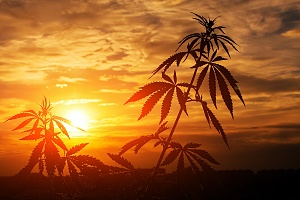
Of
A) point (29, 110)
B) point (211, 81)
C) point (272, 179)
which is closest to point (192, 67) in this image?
point (211, 81)

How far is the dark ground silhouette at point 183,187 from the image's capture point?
535 centimetres

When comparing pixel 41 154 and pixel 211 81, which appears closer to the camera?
pixel 211 81

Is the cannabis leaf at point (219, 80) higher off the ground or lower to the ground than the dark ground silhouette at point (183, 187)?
higher

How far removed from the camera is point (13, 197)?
31.4 feet

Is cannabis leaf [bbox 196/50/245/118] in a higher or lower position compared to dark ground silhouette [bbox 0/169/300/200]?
higher

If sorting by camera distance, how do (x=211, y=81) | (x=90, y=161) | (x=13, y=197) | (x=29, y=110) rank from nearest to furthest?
1. (x=211, y=81)
2. (x=90, y=161)
3. (x=29, y=110)
4. (x=13, y=197)

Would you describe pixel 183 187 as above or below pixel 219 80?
below

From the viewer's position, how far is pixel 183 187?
530 centimetres

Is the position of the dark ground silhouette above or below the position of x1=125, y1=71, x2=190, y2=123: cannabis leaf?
below

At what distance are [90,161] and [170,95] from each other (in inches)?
69.0

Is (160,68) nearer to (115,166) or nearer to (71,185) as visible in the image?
(115,166)

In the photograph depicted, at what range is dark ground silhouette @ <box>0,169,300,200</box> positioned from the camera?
5.35m

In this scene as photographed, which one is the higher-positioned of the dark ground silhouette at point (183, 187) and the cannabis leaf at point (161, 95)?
the cannabis leaf at point (161, 95)

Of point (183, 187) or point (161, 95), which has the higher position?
point (161, 95)
